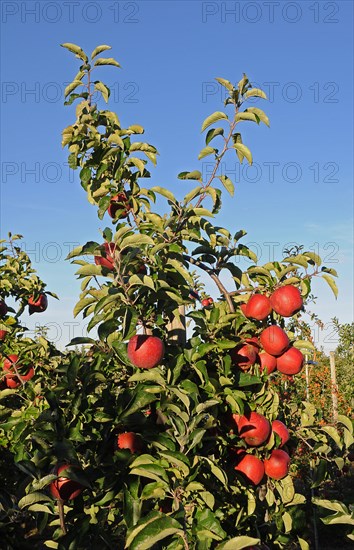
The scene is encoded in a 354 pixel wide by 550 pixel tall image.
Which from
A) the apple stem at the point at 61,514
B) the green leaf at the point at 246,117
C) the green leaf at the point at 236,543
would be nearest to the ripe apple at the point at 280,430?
the green leaf at the point at 236,543

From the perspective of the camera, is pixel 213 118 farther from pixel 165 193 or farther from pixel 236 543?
pixel 236 543

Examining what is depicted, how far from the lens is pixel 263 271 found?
2.52m

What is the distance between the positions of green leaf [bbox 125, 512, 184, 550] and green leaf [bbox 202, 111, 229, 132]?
1.49m

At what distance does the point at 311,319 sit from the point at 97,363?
246 inches

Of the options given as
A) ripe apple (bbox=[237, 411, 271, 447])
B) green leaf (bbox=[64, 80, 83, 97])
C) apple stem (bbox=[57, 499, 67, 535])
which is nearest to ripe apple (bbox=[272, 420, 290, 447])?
ripe apple (bbox=[237, 411, 271, 447])

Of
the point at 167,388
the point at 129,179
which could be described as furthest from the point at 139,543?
the point at 129,179

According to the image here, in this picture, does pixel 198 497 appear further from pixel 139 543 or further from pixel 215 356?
pixel 215 356

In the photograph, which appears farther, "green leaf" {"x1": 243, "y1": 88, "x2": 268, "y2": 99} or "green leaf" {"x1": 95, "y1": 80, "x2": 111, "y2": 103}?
"green leaf" {"x1": 95, "y1": 80, "x2": 111, "y2": 103}

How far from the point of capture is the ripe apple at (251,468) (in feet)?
7.87

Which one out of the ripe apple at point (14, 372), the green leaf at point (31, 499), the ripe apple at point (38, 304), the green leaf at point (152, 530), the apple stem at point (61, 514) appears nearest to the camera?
the green leaf at point (152, 530)

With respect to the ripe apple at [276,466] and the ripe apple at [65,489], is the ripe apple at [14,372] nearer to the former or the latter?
the ripe apple at [65,489]

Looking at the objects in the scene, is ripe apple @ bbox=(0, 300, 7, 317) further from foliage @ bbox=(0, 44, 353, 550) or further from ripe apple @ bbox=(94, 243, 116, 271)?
ripe apple @ bbox=(94, 243, 116, 271)

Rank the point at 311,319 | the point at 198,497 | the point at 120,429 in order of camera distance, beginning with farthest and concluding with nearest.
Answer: the point at 311,319, the point at 120,429, the point at 198,497

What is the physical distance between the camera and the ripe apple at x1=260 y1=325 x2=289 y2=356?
97.0 inches
